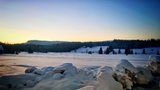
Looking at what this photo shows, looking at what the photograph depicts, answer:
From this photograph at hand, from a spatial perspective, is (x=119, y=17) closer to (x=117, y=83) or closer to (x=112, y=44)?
(x=112, y=44)

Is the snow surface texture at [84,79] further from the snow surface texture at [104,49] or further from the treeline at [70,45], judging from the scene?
the treeline at [70,45]

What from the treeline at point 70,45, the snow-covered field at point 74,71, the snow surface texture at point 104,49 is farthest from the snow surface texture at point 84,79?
the treeline at point 70,45

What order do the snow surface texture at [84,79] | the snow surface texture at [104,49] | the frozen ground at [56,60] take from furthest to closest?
the snow surface texture at [104,49]
the frozen ground at [56,60]
the snow surface texture at [84,79]

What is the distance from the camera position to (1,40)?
11.0 ft

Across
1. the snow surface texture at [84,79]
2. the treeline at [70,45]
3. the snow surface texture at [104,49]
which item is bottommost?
the snow surface texture at [84,79]

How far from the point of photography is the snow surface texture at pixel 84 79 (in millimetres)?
2809

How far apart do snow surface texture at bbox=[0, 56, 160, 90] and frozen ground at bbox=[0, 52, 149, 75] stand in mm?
120

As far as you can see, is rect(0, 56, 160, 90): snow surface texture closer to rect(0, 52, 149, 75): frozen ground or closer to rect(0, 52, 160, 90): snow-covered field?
rect(0, 52, 160, 90): snow-covered field

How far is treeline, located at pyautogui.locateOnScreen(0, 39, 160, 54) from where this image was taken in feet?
11.3

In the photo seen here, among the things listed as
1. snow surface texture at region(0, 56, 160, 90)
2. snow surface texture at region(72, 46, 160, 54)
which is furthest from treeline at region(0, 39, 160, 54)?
snow surface texture at region(0, 56, 160, 90)

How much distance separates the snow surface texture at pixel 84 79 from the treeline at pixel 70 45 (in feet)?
0.83

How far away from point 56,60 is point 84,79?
0.62 meters

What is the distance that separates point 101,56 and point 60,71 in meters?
0.63

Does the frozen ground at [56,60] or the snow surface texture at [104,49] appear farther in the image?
the snow surface texture at [104,49]
